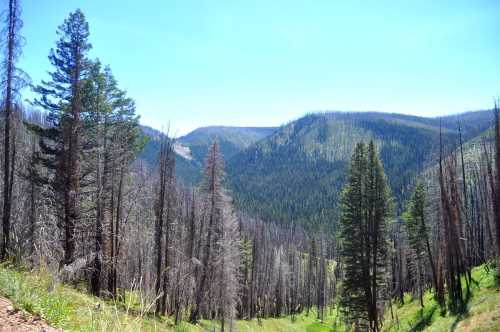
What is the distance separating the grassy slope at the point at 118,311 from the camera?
3.93 m

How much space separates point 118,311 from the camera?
3.67 meters

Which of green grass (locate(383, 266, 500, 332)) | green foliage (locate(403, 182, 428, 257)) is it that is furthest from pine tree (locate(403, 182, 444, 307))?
green grass (locate(383, 266, 500, 332))

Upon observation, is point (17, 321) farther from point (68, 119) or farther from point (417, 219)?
Result: point (417, 219)

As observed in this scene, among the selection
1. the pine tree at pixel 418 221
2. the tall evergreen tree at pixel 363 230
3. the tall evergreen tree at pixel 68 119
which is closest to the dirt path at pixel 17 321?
the tall evergreen tree at pixel 68 119

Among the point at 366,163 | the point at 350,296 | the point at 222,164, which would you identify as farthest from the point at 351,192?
the point at 222,164

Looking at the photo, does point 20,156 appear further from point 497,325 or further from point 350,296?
point 497,325

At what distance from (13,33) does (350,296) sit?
2705cm

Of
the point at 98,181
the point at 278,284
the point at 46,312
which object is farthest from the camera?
the point at 278,284

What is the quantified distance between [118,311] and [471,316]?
23142 millimetres

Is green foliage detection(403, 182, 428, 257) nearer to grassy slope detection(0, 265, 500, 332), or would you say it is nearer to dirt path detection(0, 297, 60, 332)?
grassy slope detection(0, 265, 500, 332)

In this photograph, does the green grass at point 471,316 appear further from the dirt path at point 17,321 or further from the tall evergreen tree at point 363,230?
the dirt path at point 17,321

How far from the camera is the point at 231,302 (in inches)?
1089

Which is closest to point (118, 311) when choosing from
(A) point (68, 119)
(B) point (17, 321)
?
(B) point (17, 321)

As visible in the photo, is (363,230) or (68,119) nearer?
(68,119)
